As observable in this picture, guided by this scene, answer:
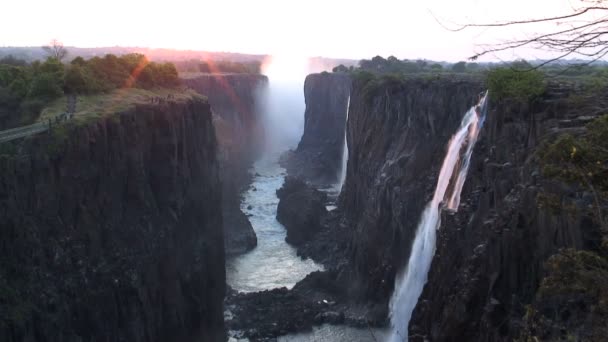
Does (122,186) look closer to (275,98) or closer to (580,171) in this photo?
(580,171)

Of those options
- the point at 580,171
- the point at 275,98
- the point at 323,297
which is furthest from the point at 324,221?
the point at 275,98

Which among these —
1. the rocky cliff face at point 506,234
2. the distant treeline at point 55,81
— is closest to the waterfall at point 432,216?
the rocky cliff face at point 506,234

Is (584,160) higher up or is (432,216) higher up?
(584,160)

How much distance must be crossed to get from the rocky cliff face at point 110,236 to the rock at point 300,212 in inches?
630

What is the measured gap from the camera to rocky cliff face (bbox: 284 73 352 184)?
80.1m

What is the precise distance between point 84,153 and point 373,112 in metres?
29.5

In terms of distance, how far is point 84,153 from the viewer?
26.1 meters

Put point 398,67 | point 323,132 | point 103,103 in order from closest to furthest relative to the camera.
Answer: point 103,103 → point 323,132 → point 398,67

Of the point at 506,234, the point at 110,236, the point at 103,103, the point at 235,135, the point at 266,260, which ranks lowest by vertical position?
the point at 266,260

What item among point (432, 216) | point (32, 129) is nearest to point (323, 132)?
point (432, 216)

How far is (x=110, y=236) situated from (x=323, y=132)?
64484 millimetres

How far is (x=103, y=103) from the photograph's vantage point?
32.2m

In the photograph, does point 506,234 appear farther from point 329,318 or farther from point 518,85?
point 329,318

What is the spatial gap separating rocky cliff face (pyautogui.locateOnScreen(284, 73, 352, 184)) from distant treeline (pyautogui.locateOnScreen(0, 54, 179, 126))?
3680cm
